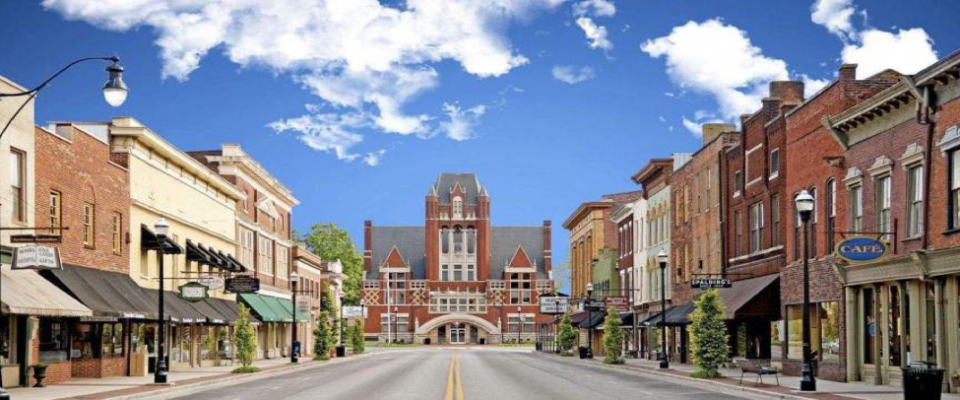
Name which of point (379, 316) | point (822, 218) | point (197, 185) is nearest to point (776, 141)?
point (822, 218)

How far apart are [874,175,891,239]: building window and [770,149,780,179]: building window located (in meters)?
10.7

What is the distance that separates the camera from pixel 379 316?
156 m

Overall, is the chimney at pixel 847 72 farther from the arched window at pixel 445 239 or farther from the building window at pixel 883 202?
the arched window at pixel 445 239

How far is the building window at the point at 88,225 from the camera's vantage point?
39.3 m

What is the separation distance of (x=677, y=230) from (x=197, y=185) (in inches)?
1010

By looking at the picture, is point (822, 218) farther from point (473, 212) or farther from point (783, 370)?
point (473, 212)

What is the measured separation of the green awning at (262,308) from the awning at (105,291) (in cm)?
2086

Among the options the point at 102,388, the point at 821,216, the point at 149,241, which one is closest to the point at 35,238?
the point at 102,388

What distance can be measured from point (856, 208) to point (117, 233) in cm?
2577

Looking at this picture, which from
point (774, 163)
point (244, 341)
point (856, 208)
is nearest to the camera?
point (856, 208)

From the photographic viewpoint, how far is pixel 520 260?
16125 centimetres

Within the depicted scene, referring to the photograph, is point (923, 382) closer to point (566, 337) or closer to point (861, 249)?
point (861, 249)

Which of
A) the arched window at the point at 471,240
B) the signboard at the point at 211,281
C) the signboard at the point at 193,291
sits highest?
the arched window at the point at 471,240

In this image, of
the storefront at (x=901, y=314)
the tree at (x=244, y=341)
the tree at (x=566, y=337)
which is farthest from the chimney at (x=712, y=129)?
the storefront at (x=901, y=314)
